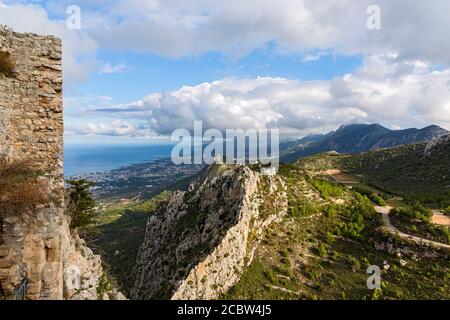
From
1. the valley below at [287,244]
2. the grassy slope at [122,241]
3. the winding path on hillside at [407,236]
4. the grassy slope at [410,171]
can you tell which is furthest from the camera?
the grassy slope at [410,171]

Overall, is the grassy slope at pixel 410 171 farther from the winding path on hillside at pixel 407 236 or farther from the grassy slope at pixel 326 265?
the grassy slope at pixel 326 265

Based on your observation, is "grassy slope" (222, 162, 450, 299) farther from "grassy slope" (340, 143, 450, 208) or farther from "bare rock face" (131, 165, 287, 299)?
"grassy slope" (340, 143, 450, 208)

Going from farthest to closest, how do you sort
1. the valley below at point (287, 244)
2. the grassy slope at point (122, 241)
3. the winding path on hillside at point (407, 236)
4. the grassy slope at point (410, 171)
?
the grassy slope at point (410, 171)
the grassy slope at point (122, 241)
the winding path on hillside at point (407, 236)
the valley below at point (287, 244)

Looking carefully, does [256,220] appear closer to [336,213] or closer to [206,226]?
[206,226]

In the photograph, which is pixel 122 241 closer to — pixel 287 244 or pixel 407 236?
pixel 287 244

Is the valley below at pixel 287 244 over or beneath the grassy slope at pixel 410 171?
beneath

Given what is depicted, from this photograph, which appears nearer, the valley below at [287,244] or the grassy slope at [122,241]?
the valley below at [287,244]

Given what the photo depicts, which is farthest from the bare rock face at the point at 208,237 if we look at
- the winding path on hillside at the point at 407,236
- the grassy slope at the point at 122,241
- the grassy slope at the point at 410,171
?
the grassy slope at the point at 410,171
